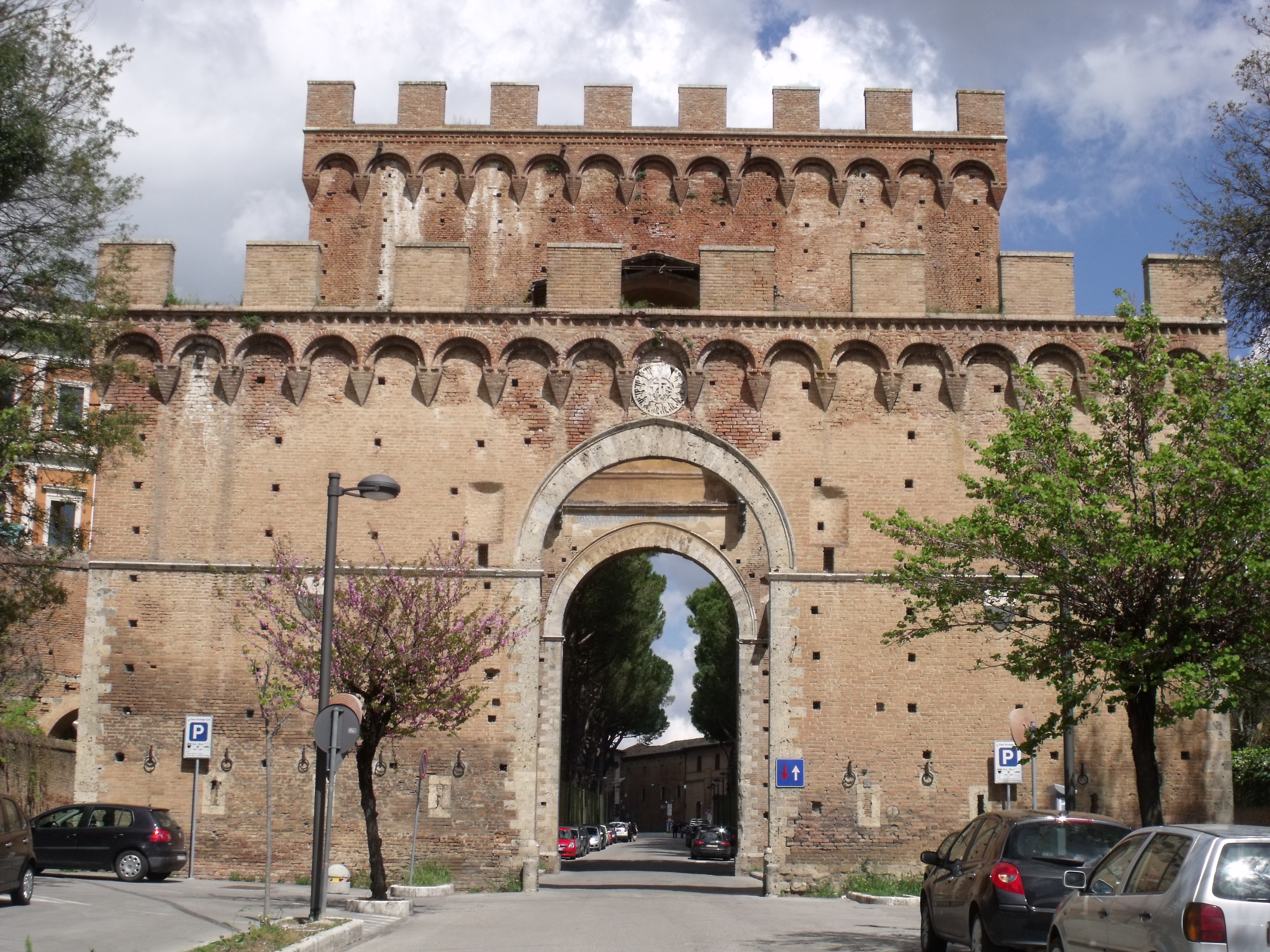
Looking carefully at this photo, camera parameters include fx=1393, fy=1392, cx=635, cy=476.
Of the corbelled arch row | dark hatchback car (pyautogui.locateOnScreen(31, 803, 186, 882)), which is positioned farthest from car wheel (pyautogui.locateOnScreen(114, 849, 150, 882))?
the corbelled arch row

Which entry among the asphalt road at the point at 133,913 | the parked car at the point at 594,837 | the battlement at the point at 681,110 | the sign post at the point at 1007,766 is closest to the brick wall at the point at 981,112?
the battlement at the point at 681,110

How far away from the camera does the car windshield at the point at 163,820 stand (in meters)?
21.5

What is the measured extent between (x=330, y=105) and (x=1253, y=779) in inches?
899

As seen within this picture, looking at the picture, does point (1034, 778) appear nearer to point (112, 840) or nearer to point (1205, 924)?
point (112, 840)

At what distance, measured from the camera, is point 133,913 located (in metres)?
16.3

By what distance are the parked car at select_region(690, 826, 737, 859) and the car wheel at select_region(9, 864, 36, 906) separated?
29349mm

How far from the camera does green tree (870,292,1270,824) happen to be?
1366cm

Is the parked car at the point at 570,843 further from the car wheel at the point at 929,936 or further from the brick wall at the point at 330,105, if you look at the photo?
the car wheel at the point at 929,936

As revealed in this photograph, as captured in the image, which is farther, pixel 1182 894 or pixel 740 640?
pixel 740 640

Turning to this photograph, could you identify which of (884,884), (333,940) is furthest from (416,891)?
(333,940)

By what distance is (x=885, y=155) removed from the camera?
→ 95.0 ft

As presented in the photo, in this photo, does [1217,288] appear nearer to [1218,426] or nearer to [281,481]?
[1218,426]

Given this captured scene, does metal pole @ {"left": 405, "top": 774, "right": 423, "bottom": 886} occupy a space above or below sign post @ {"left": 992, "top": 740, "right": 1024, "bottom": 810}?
below

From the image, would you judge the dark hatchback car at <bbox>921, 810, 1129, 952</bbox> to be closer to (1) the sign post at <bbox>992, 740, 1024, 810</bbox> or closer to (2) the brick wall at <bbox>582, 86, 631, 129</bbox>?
(1) the sign post at <bbox>992, 740, 1024, 810</bbox>
